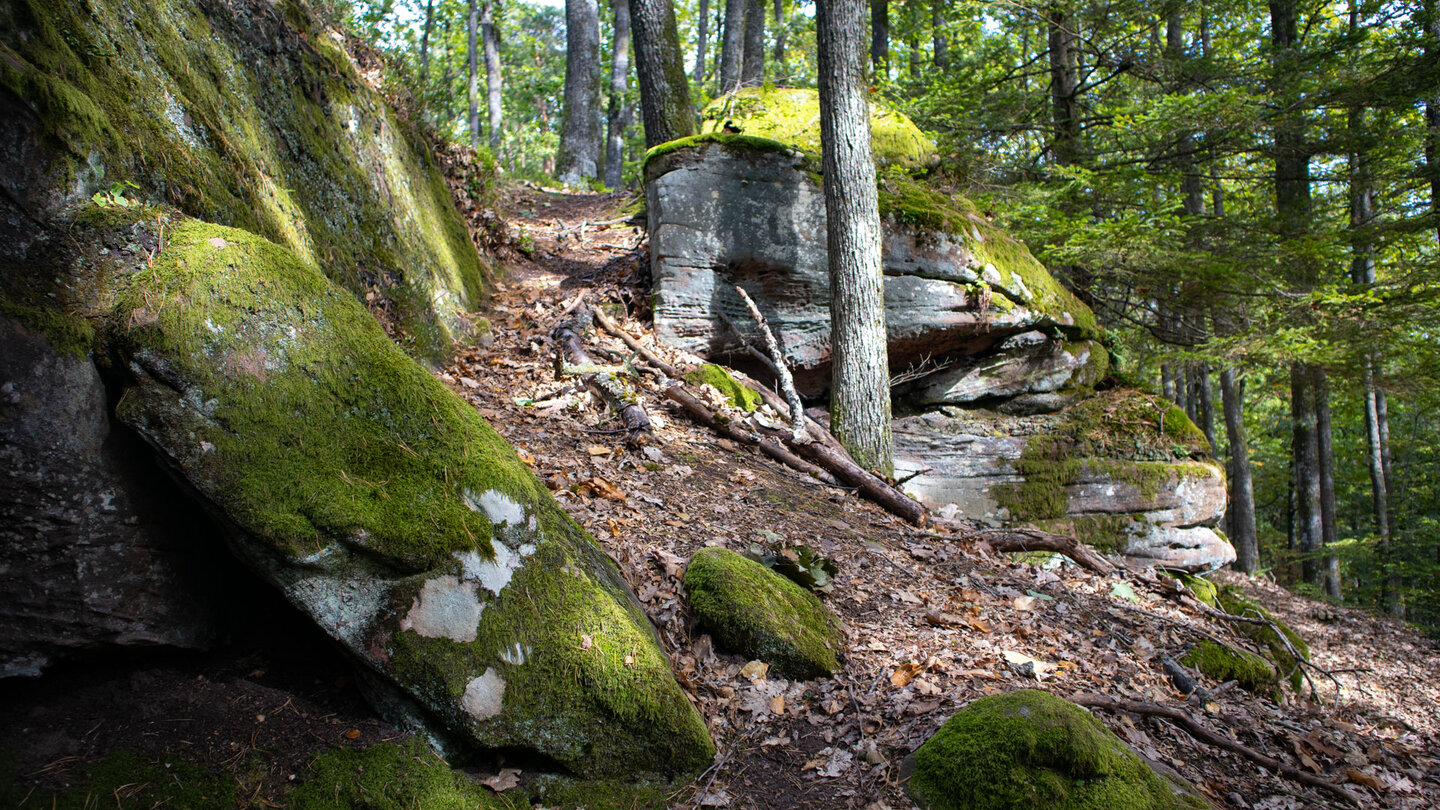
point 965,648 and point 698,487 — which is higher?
point 698,487

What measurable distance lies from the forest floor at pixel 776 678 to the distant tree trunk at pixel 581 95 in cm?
969

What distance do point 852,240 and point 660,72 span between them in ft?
16.9

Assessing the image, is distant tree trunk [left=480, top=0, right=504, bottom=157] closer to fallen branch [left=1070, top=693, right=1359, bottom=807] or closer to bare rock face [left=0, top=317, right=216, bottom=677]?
bare rock face [left=0, top=317, right=216, bottom=677]

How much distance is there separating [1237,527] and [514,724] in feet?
54.9

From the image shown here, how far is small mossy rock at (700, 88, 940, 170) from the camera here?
9.18 meters

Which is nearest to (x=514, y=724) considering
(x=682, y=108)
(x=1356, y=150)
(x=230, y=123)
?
(x=230, y=123)

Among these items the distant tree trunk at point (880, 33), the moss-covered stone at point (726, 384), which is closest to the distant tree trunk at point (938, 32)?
the distant tree trunk at point (880, 33)

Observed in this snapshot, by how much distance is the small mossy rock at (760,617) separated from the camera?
3.61 m

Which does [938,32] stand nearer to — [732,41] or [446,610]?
[732,41]

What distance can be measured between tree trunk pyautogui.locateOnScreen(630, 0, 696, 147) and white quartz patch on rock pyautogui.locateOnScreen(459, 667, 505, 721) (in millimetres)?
9223

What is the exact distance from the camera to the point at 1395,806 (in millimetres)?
3324

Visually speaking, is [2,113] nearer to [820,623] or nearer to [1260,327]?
[820,623]

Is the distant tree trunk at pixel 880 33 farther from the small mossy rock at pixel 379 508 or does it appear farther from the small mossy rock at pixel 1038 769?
the small mossy rock at pixel 1038 769

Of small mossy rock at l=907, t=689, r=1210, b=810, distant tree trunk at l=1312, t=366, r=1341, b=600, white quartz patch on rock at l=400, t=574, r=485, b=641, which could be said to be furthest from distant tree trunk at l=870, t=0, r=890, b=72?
white quartz patch on rock at l=400, t=574, r=485, b=641
